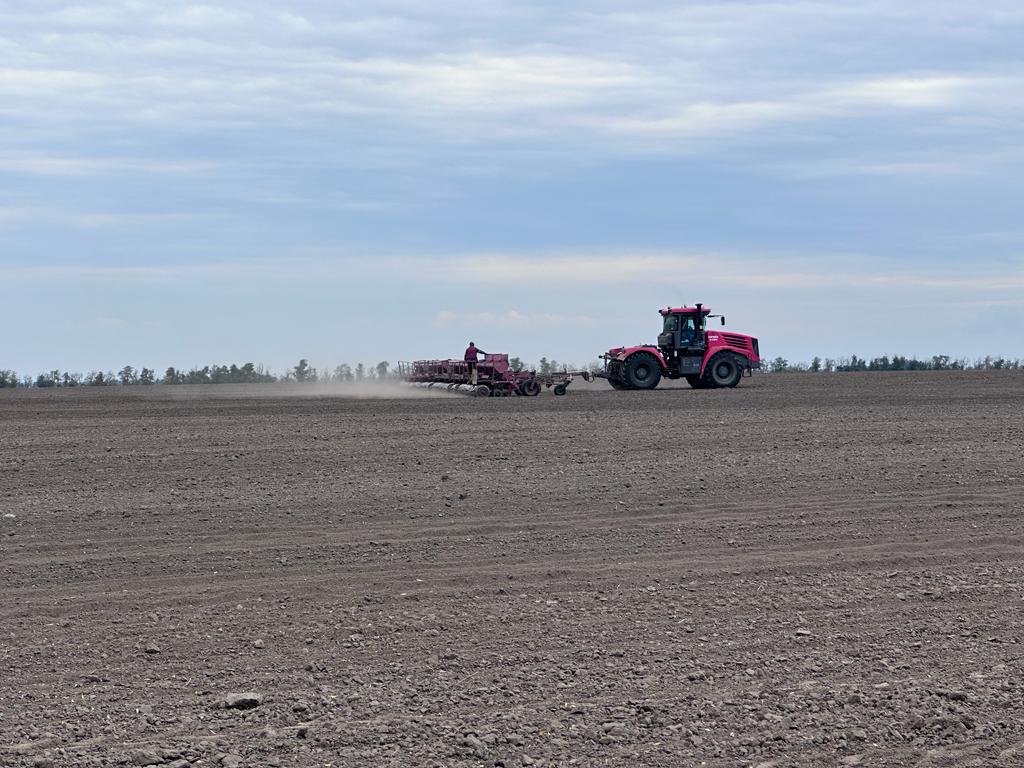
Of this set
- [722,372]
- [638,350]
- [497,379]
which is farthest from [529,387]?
[722,372]

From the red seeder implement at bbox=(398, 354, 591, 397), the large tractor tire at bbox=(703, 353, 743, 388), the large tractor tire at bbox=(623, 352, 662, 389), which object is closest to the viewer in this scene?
the red seeder implement at bbox=(398, 354, 591, 397)

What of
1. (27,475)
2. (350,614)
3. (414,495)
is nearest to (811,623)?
(350,614)

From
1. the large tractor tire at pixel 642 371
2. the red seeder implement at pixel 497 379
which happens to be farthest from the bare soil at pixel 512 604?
the large tractor tire at pixel 642 371

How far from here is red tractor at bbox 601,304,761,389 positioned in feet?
124

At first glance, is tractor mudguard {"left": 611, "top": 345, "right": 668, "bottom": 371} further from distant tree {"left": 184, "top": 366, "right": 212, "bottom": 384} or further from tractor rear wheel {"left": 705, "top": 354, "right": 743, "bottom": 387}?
distant tree {"left": 184, "top": 366, "right": 212, "bottom": 384}

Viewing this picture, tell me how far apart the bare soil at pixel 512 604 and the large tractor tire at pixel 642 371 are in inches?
689

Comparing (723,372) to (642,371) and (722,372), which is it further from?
(642,371)

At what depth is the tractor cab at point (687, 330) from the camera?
38219 mm

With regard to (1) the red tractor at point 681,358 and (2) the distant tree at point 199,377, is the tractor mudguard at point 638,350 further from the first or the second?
(2) the distant tree at point 199,377

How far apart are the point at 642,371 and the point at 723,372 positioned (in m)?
2.65

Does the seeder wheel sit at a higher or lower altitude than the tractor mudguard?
lower

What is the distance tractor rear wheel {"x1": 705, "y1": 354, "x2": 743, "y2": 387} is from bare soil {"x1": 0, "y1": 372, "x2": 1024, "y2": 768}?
59.7 feet

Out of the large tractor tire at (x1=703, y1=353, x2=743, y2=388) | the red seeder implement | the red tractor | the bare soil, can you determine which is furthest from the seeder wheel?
the bare soil

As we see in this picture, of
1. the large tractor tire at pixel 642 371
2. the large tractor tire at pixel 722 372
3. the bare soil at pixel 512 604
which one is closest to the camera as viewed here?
the bare soil at pixel 512 604
